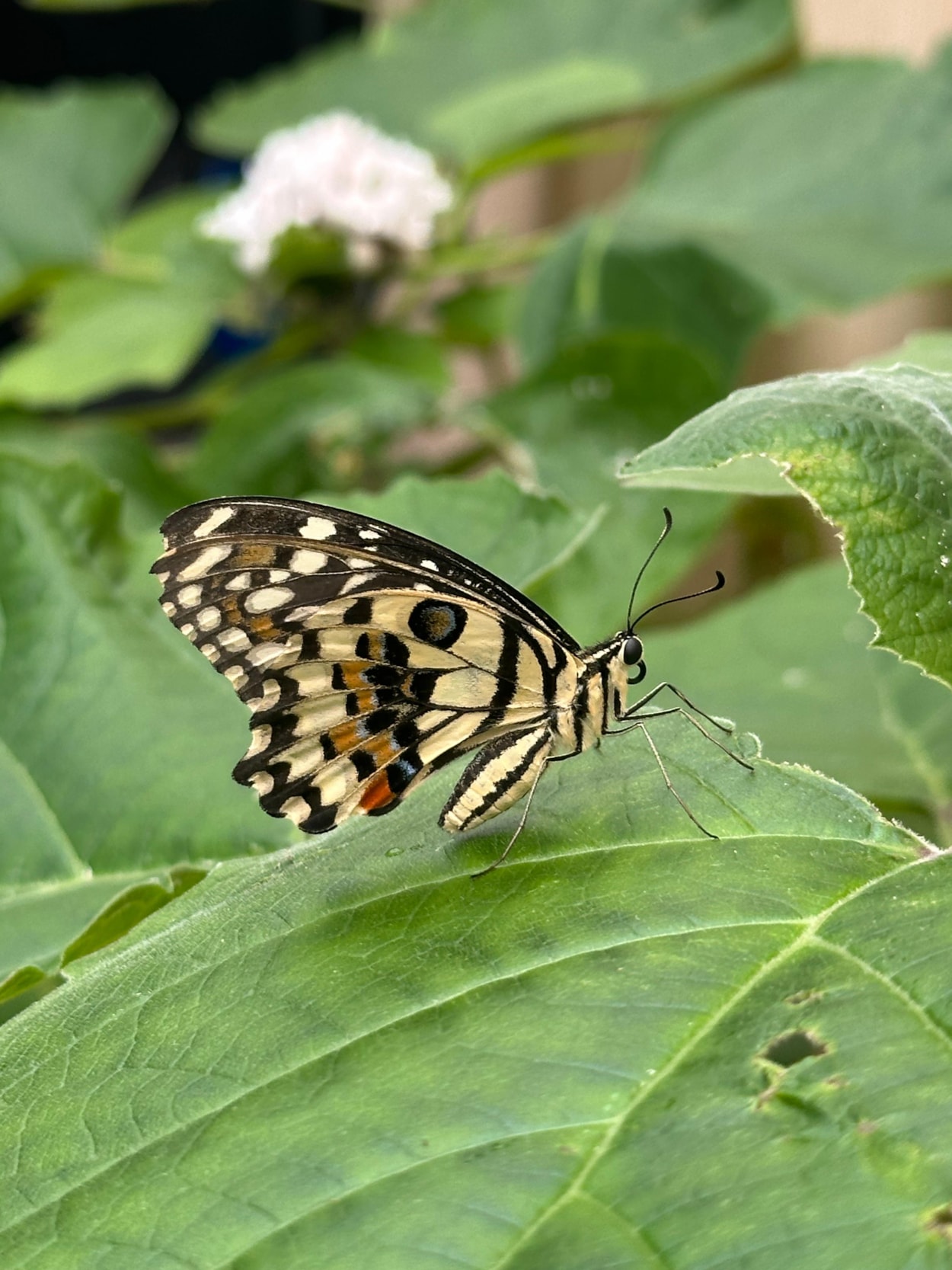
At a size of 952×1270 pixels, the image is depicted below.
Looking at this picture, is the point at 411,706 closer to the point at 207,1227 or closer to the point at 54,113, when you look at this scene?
the point at 207,1227

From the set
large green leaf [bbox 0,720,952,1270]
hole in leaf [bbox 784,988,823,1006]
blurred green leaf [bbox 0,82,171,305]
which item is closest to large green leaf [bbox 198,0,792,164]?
blurred green leaf [bbox 0,82,171,305]

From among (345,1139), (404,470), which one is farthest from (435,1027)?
(404,470)

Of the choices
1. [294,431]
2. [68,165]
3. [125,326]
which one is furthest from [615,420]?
[68,165]

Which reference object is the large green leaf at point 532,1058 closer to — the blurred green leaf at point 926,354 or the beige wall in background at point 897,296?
the blurred green leaf at point 926,354

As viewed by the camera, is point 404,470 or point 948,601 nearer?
point 948,601

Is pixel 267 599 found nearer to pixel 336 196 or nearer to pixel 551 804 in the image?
pixel 551 804

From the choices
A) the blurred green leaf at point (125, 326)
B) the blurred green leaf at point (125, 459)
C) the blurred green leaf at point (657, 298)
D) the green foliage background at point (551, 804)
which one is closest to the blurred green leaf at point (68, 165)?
the blurred green leaf at point (125, 326)
